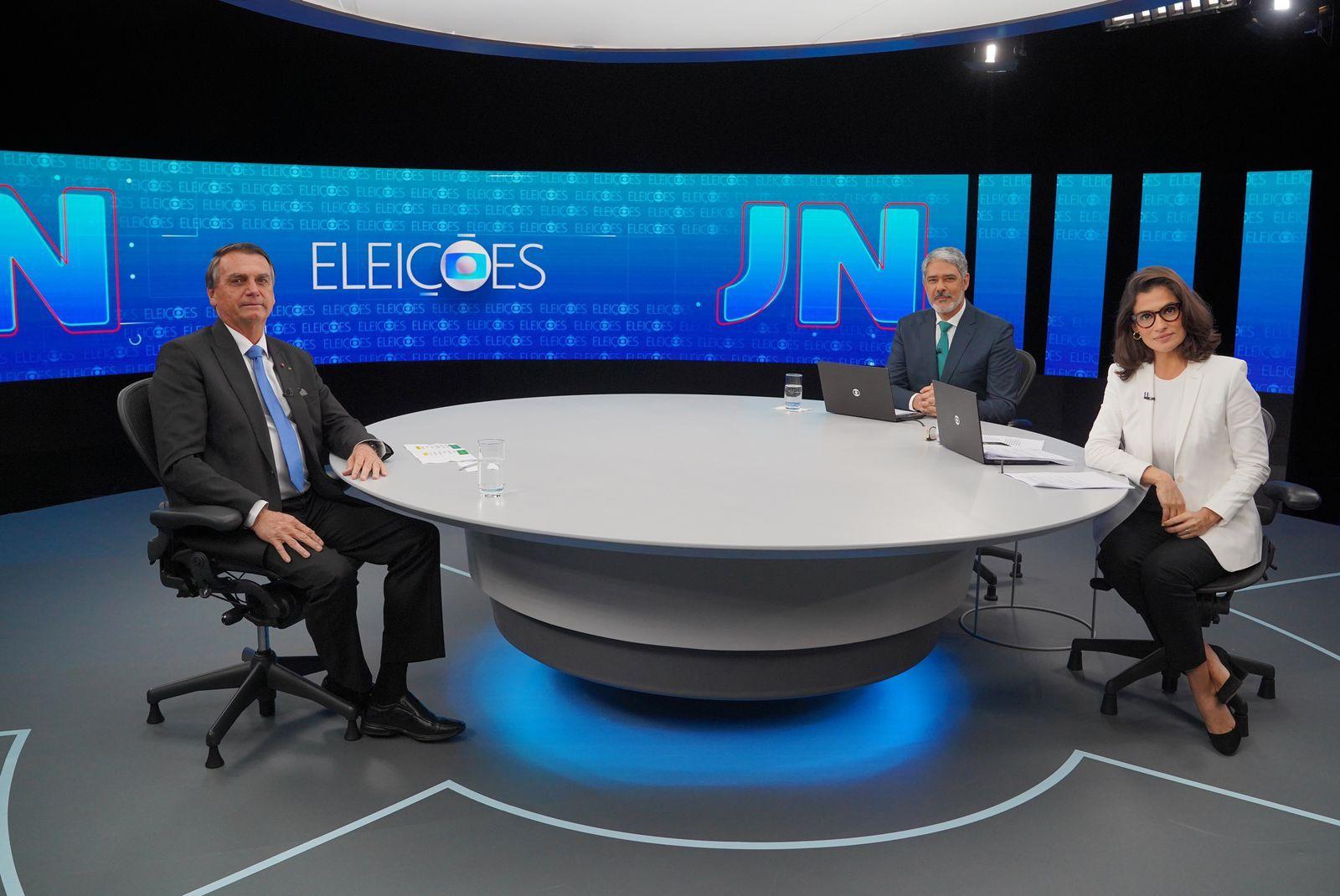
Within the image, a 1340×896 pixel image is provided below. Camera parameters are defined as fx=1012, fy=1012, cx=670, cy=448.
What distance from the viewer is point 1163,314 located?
2969 mm

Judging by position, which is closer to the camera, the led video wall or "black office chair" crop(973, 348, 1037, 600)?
"black office chair" crop(973, 348, 1037, 600)

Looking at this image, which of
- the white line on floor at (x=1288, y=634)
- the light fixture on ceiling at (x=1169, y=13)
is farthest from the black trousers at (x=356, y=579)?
the light fixture on ceiling at (x=1169, y=13)

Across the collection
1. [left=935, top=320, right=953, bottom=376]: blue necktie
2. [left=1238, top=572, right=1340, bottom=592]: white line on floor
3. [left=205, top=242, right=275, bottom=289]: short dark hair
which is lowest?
[left=1238, top=572, right=1340, bottom=592]: white line on floor

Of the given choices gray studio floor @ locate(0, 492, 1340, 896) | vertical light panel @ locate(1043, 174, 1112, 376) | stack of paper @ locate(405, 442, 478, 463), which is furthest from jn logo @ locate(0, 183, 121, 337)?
vertical light panel @ locate(1043, 174, 1112, 376)

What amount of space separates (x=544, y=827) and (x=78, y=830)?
1082mm

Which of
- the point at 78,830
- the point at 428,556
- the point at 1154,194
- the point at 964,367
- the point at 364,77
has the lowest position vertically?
the point at 78,830

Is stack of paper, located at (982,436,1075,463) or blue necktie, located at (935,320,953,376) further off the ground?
blue necktie, located at (935,320,953,376)

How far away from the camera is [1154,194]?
613 cm

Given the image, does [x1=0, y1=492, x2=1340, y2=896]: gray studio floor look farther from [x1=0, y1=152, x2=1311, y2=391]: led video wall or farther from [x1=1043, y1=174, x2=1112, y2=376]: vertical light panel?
[x1=1043, y1=174, x2=1112, y2=376]: vertical light panel

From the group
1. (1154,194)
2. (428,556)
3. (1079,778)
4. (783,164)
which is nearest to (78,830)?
(428,556)

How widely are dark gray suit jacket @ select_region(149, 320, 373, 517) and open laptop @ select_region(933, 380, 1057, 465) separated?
1812mm

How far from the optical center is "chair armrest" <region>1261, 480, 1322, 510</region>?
2.92 m

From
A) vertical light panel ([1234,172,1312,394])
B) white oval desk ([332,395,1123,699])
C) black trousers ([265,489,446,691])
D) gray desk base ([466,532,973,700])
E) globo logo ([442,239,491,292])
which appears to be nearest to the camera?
white oval desk ([332,395,1123,699])

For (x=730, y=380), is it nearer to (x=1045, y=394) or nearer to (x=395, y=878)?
(x=1045, y=394)
